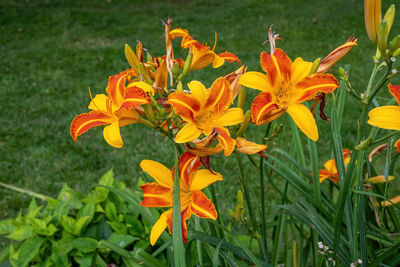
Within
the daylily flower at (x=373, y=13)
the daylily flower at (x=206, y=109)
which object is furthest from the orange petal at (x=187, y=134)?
the daylily flower at (x=373, y=13)

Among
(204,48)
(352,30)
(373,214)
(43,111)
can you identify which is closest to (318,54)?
(352,30)

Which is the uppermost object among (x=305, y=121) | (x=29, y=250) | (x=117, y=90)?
(x=117, y=90)

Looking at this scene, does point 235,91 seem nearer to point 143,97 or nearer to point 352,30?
point 143,97

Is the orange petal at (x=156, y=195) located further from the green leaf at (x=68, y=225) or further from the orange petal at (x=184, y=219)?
the green leaf at (x=68, y=225)

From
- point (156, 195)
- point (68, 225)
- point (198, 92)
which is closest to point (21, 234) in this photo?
point (68, 225)

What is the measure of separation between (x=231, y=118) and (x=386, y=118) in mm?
328

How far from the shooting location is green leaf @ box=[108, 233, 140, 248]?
5.62 ft

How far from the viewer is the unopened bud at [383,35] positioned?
88 centimetres

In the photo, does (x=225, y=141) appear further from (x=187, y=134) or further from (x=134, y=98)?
(x=134, y=98)

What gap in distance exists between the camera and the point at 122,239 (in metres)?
1.73

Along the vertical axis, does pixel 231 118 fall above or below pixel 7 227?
above

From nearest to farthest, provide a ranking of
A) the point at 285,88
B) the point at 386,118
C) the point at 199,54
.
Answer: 1. the point at 386,118
2. the point at 285,88
3. the point at 199,54

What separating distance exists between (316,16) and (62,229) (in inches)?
261

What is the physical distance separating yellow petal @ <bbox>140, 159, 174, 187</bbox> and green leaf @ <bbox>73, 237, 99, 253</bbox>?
2.71 ft
